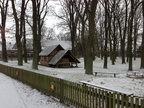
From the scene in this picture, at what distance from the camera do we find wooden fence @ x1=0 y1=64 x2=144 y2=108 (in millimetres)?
4215

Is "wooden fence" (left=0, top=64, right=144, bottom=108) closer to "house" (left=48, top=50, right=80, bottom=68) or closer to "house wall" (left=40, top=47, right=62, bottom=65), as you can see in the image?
"house" (left=48, top=50, right=80, bottom=68)

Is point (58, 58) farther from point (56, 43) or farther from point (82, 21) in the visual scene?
point (56, 43)

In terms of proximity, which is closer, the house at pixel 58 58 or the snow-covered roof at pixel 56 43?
the house at pixel 58 58

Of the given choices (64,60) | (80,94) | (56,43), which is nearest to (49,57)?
(64,60)

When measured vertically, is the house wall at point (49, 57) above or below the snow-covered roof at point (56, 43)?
below

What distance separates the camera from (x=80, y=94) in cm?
584

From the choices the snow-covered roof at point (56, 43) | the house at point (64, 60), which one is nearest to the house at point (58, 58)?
the house at point (64, 60)

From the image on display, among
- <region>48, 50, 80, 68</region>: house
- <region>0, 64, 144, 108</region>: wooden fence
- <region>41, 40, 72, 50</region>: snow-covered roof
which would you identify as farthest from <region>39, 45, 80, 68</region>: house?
<region>41, 40, 72, 50</region>: snow-covered roof

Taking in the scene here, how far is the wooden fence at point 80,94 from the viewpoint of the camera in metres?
4.21

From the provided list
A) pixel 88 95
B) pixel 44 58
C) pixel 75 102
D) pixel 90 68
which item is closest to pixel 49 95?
pixel 75 102

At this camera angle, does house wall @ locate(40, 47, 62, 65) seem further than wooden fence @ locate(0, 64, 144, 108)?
Yes

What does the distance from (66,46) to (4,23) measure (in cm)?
2972

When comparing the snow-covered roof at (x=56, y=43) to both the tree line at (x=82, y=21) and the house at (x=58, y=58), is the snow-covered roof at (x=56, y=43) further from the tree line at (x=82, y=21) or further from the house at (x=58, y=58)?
the house at (x=58, y=58)

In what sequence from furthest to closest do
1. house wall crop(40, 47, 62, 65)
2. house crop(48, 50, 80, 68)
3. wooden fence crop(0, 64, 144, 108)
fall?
1. house wall crop(40, 47, 62, 65)
2. house crop(48, 50, 80, 68)
3. wooden fence crop(0, 64, 144, 108)
